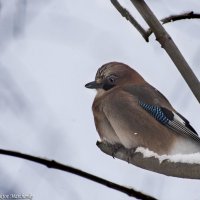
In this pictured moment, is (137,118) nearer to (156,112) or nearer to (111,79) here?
(156,112)

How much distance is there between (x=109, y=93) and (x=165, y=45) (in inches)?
102

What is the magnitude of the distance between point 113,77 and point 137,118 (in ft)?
2.55

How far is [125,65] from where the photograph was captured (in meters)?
5.36

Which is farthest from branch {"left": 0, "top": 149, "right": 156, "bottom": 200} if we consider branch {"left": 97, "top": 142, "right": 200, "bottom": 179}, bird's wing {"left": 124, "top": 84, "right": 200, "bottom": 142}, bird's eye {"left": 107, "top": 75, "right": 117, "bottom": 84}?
bird's eye {"left": 107, "top": 75, "right": 117, "bottom": 84}

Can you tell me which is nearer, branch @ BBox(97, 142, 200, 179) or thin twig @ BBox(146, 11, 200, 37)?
branch @ BBox(97, 142, 200, 179)

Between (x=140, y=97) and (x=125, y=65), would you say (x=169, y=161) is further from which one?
(x=125, y=65)

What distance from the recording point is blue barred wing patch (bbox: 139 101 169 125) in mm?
4574

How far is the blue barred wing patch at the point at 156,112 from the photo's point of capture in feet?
15.0

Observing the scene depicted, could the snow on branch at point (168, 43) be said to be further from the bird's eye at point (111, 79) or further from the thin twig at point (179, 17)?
the bird's eye at point (111, 79)

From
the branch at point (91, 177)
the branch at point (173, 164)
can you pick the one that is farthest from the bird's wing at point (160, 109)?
the branch at point (91, 177)

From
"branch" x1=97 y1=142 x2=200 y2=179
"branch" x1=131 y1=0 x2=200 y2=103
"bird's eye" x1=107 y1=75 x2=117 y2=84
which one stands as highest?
"bird's eye" x1=107 y1=75 x2=117 y2=84

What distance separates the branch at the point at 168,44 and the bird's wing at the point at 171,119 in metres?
1.99

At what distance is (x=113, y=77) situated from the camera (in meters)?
5.17

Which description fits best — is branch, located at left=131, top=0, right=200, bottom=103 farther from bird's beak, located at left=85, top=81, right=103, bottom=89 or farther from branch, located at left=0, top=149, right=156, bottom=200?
bird's beak, located at left=85, top=81, right=103, bottom=89
